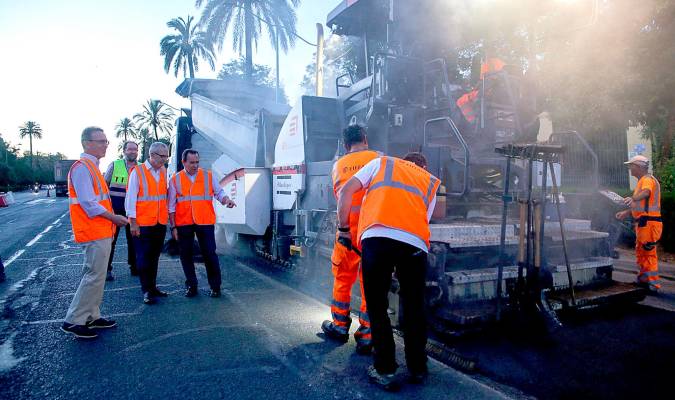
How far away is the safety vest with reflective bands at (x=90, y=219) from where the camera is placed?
144 inches

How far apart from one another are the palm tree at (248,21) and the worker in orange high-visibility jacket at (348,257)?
21.2 meters

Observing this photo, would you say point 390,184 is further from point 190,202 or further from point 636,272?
point 636,272

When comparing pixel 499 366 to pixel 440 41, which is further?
pixel 440 41

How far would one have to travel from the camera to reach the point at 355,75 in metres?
6.61

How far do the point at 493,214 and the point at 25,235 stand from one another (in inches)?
423

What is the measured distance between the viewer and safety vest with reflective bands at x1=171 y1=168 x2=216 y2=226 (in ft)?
16.5

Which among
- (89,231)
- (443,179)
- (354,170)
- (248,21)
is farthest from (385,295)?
(248,21)

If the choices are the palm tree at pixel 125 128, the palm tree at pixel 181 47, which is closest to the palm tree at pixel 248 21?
the palm tree at pixel 181 47

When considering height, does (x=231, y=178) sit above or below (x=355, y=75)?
below

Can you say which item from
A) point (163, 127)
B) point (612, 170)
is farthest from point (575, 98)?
point (163, 127)

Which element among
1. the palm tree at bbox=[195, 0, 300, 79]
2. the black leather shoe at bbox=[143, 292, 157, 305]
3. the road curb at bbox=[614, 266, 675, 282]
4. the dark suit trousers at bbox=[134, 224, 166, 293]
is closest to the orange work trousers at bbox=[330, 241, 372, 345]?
the black leather shoe at bbox=[143, 292, 157, 305]

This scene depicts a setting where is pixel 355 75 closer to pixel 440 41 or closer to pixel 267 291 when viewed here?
pixel 440 41

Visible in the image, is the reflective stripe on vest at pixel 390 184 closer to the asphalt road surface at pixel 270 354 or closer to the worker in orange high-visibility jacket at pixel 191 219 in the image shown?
the asphalt road surface at pixel 270 354

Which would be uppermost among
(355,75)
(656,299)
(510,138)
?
(355,75)
